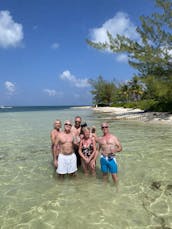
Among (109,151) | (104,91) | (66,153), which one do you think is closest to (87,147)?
(66,153)

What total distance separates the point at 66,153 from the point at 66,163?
0.31m

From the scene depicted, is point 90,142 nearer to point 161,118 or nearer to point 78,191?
point 78,191

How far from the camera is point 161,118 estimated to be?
28.3 metres

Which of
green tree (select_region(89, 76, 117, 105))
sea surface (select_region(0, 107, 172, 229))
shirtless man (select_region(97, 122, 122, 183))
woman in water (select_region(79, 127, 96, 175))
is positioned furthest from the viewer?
green tree (select_region(89, 76, 117, 105))

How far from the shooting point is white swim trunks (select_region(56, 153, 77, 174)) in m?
7.16

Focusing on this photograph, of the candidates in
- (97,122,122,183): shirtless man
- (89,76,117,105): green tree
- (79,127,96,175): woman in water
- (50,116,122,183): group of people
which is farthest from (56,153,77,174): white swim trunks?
(89,76,117,105): green tree

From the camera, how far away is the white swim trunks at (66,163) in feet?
23.5

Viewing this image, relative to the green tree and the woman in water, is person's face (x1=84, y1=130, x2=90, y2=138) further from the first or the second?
the green tree

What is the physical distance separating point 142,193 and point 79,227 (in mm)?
2366

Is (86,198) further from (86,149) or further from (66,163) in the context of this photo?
(86,149)

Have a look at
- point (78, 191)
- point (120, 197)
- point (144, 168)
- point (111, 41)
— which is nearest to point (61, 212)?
point (78, 191)

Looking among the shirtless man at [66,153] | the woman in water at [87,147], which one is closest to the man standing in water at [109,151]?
the woman in water at [87,147]

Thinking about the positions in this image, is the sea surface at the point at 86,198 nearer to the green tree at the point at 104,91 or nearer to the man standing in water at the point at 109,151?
the man standing in water at the point at 109,151

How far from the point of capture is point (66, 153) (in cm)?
718
